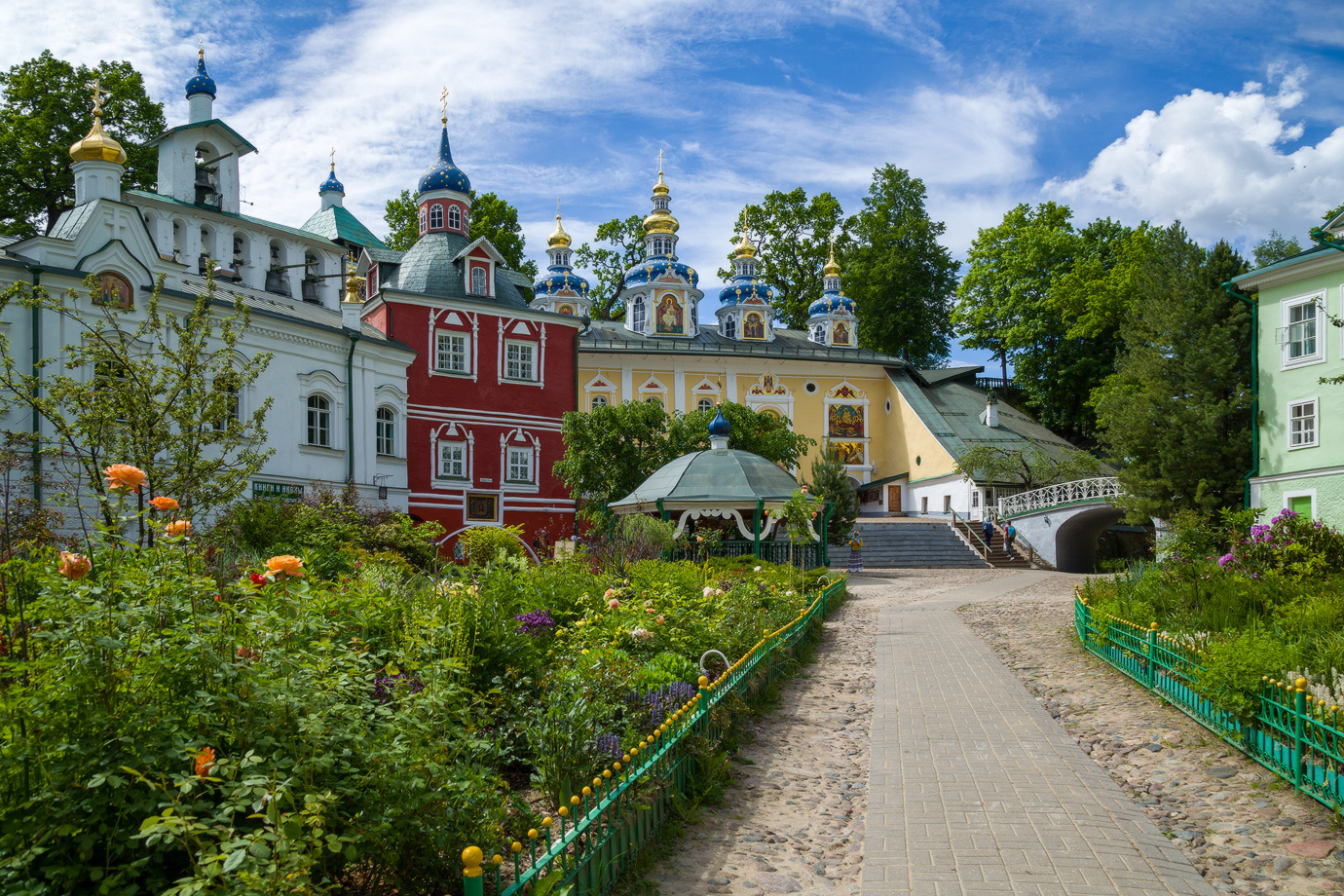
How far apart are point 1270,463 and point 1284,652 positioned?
61.3ft

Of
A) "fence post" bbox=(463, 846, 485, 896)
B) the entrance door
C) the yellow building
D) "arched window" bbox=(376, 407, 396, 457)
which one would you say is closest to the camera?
"fence post" bbox=(463, 846, 485, 896)

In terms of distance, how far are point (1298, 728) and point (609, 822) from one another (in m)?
4.50

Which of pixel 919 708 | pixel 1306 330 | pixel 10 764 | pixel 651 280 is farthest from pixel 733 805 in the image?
pixel 651 280

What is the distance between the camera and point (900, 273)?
48406 mm

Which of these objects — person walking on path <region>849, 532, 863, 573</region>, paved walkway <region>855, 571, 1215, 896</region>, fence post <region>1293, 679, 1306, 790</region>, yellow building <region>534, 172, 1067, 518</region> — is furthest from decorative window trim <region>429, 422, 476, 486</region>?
fence post <region>1293, 679, 1306, 790</region>

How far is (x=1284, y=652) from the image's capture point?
6.66m

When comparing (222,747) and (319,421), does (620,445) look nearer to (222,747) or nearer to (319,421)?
(319,421)

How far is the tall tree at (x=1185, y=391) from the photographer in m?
23.6

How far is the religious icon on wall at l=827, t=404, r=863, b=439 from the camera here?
44188mm

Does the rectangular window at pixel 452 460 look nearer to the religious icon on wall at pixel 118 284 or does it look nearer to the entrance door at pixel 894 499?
the religious icon on wall at pixel 118 284

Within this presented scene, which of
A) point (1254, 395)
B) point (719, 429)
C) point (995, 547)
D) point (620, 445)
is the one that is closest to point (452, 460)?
point (620, 445)

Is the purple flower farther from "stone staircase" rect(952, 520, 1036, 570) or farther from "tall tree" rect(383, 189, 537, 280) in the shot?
"tall tree" rect(383, 189, 537, 280)

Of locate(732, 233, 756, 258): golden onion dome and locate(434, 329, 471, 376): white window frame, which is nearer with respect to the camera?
locate(434, 329, 471, 376): white window frame

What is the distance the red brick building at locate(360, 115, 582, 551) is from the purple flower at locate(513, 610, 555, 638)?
799 inches
